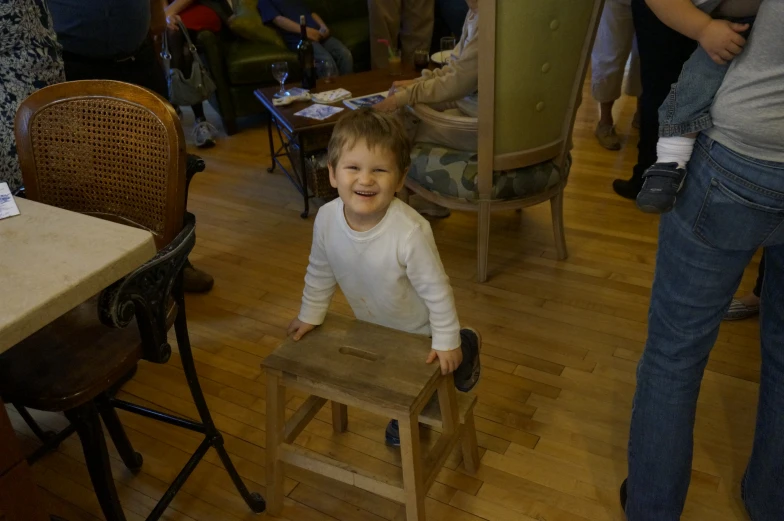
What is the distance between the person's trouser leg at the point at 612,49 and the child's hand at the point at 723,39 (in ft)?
8.04

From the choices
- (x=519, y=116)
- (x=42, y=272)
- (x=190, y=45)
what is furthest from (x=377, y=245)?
(x=190, y=45)

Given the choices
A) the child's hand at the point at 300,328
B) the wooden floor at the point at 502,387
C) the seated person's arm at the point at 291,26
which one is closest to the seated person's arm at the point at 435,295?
the child's hand at the point at 300,328

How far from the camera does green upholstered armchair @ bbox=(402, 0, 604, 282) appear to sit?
199cm

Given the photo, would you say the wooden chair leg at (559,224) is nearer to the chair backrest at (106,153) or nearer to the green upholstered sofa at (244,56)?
the chair backrest at (106,153)

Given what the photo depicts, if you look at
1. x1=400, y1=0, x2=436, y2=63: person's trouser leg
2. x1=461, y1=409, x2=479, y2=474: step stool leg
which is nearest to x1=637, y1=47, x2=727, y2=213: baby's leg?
x1=461, y1=409, x2=479, y2=474: step stool leg

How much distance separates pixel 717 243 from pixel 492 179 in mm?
1230

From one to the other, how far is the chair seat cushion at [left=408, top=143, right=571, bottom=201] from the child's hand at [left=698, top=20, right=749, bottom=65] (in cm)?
129

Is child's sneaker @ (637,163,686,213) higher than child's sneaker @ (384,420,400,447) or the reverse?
higher

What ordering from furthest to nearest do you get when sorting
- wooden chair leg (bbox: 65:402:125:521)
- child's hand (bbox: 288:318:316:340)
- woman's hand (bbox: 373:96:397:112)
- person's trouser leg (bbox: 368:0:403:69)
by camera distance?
person's trouser leg (bbox: 368:0:403:69) < woman's hand (bbox: 373:96:397:112) < child's hand (bbox: 288:318:316:340) < wooden chair leg (bbox: 65:402:125:521)

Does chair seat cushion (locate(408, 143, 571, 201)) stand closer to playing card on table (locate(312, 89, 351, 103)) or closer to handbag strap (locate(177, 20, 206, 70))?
playing card on table (locate(312, 89, 351, 103))

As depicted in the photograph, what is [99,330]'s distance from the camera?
1343mm

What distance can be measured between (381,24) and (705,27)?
3.44m

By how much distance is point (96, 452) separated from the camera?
48.9 inches

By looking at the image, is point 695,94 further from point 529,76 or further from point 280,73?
point 280,73
